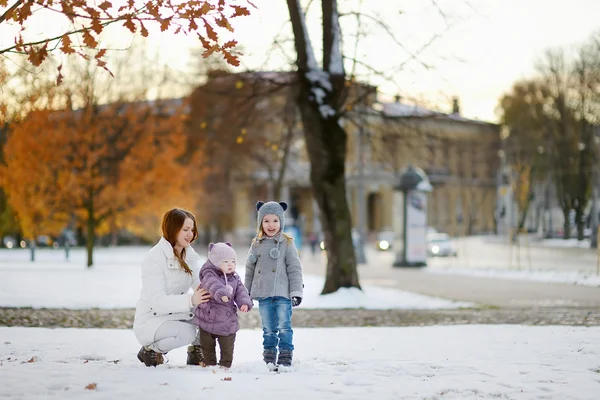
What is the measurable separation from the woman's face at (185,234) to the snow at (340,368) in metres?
1.01

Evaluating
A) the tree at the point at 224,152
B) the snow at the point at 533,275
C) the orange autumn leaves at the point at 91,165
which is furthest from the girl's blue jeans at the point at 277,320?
the tree at the point at 224,152

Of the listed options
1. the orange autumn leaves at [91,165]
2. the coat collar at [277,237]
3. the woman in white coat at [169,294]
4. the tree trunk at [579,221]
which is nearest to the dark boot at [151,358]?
the woman in white coat at [169,294]

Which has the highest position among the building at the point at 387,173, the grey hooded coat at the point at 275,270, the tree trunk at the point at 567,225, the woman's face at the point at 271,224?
the building at the point at 387,173

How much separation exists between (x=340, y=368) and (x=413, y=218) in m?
26.6

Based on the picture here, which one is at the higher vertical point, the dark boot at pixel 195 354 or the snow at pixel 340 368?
the dark boot at pixel 195 354

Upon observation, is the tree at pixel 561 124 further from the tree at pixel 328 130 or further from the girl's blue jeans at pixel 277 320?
the girl's blue jeans at pixel 277 320

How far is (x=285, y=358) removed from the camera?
845 cm

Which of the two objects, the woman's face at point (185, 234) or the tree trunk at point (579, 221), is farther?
the tree trunk at point (579, 221)

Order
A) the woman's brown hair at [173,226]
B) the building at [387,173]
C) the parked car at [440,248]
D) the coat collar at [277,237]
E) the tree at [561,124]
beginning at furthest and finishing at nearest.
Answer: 1. the tree at [561,124]
2. the parked car at [440,248]
3. the building at [387,173]
4. the coat collar at [277,237]
5. the woman's brown hair at [173,226]

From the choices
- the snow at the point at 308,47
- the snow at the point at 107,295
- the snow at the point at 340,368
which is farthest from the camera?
the snow at the point at 308,47

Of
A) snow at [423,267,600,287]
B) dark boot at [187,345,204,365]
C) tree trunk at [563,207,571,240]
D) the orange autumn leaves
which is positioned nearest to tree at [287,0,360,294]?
snow at [423,267,600,287]

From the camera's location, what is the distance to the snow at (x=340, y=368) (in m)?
6.91

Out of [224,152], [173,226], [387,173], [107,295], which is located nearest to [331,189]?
[107,295]

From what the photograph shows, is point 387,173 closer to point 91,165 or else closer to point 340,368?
point 91,165
